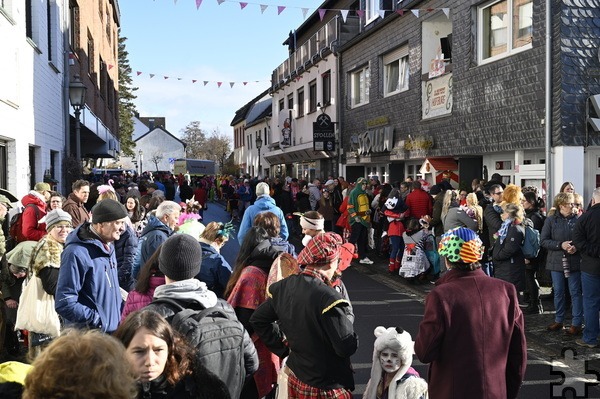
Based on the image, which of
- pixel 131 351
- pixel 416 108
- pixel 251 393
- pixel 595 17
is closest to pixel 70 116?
pixel 416 108

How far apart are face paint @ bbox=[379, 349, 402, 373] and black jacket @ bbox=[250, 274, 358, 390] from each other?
237 mm

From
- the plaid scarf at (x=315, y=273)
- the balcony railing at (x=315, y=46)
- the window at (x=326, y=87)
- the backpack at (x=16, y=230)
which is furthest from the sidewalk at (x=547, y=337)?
the window at (x=326, y=87)

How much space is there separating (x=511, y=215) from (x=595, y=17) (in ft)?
19.1

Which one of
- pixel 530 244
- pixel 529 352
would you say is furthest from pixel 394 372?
pixel 530 244

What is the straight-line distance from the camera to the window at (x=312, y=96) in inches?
1176

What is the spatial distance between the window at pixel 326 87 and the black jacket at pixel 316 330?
23961mm

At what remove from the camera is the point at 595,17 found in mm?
11977

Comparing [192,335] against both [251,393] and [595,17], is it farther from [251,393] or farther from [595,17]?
[595,17]

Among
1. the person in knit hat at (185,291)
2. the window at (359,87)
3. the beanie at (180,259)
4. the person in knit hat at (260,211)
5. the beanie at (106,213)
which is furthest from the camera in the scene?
the window at (359,87)

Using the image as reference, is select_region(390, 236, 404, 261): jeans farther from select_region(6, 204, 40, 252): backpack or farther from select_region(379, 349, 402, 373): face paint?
select_region(379, 349, 402, 373): face paint

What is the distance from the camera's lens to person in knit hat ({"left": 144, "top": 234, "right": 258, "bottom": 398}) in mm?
3209

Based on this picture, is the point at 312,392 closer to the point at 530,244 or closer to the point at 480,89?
the point at 530,244

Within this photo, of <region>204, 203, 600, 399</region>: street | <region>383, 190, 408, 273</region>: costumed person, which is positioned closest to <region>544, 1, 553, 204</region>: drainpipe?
<region>383, 190, 408, 273</region>: costumed person

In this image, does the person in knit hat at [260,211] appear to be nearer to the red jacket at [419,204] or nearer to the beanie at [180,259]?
the red jacket at [419,204]
